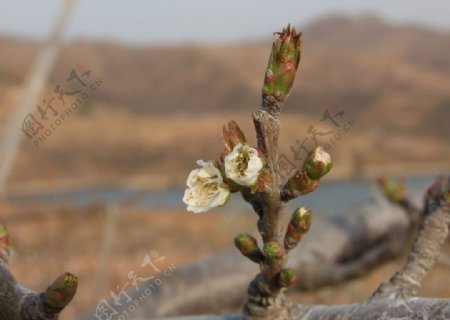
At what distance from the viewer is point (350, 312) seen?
1189 millimetres

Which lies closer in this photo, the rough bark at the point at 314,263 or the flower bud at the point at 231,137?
the flower bud at the point at 231,137

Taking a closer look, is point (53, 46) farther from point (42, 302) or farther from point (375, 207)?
point (42, 302)

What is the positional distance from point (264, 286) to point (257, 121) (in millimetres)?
361

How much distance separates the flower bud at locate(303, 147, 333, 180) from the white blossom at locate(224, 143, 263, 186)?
0.39 ft

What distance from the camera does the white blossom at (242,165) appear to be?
106 centimetres

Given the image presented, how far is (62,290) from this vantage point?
1077 millimetres

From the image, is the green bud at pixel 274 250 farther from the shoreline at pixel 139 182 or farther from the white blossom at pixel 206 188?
the shoreline at pixel 139 182

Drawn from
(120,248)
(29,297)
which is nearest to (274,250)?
(29,297)

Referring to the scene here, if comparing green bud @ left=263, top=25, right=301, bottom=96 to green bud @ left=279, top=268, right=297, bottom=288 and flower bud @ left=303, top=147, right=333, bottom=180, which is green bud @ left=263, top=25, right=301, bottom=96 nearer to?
flower bud @ left=303, top=147, right=333, bottom=180

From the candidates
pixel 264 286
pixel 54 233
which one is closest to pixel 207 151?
pixel 54 233

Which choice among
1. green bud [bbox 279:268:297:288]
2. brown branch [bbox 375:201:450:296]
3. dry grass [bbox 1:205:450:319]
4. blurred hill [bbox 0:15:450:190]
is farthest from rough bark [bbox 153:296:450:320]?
blurred hill [bbox 0:15:450:190]

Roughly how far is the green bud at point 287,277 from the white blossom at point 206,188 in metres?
0.16

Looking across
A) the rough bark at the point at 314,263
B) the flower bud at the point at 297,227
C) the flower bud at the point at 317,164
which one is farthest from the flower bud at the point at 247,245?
the rough bark at the point at 314,263

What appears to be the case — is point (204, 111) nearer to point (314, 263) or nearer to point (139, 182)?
point (139, 182)
